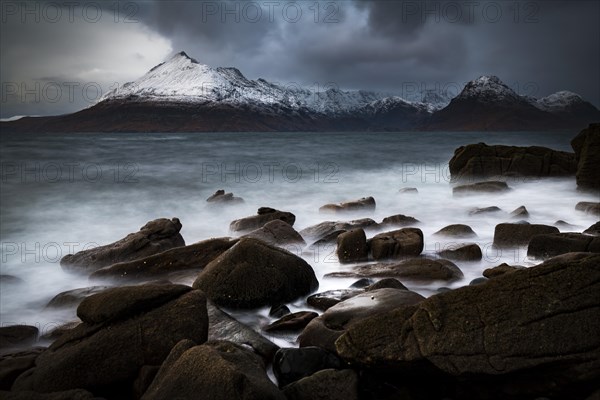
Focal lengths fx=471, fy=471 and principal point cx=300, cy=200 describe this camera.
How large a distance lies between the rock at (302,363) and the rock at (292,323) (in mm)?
1280

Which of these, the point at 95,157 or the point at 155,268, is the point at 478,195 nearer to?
the point at 155,268

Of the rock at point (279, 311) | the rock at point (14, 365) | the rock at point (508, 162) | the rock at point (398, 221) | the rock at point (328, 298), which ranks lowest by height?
the rock at point (14, 365)

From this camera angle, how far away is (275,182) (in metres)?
21.4

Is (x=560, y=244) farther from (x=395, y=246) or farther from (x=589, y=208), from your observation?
(x=589, y=208)

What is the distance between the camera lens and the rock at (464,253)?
26.9ft

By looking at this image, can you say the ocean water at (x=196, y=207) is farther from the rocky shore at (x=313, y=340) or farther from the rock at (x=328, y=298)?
the rocky shore at (x=313, y=340)

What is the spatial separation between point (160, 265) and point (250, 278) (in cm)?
261

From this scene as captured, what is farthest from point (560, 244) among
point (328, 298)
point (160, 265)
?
point (160, 265)

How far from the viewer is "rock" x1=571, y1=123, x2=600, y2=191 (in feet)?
48.0

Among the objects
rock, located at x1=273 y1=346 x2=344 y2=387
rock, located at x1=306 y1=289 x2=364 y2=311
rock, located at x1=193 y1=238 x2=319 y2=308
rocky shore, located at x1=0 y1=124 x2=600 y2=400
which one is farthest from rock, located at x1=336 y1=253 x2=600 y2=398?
rock, located at x1=193 y1=238 x2=319 y2=308

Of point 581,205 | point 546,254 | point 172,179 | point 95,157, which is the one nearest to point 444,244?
point 546,254

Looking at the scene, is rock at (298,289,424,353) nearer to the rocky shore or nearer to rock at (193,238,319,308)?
the rocky shore

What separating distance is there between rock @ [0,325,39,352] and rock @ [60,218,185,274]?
2.90 m

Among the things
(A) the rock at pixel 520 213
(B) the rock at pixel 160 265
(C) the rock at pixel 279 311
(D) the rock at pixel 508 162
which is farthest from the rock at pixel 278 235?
(D) the rock at pixel 508 162
